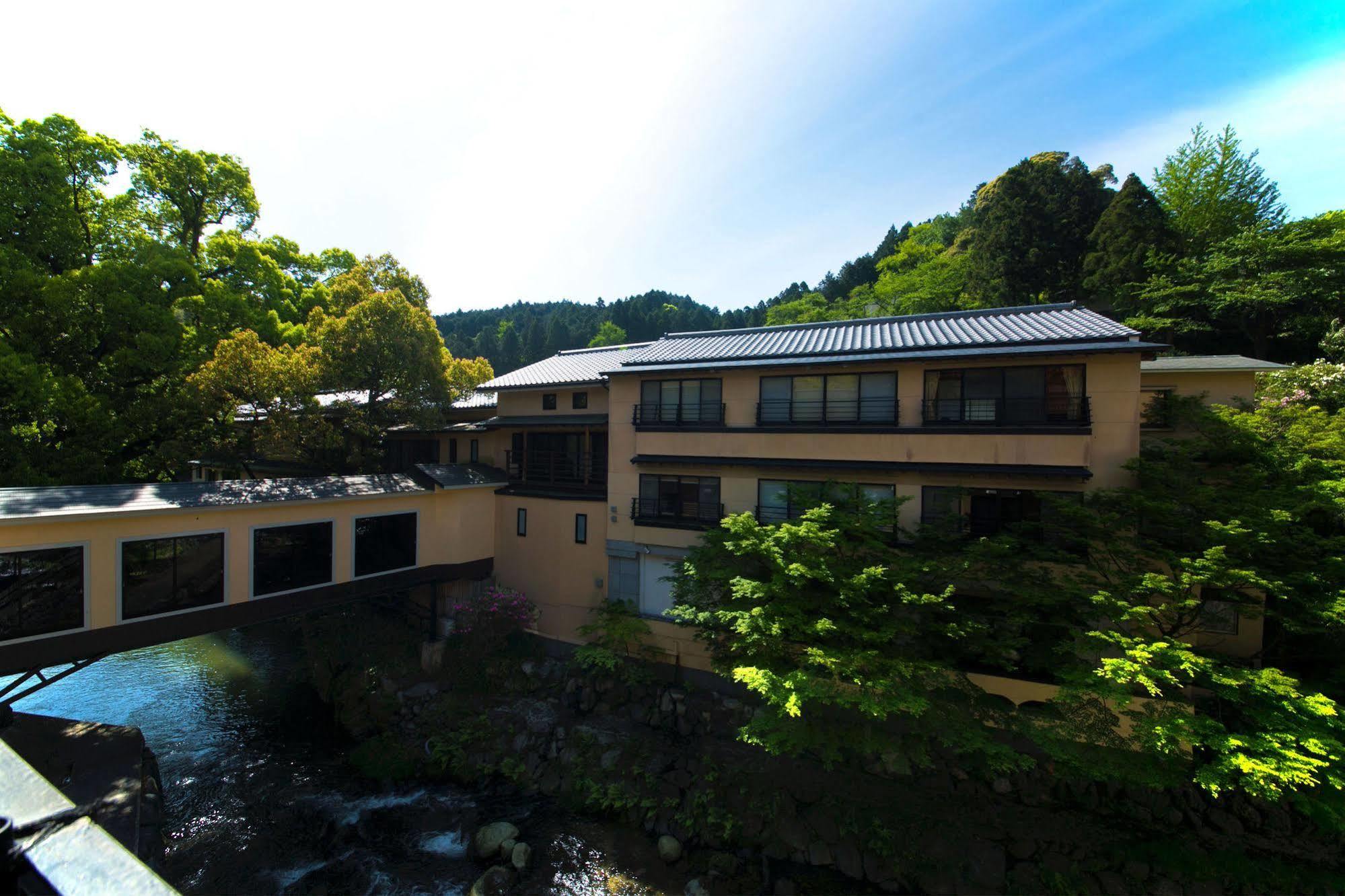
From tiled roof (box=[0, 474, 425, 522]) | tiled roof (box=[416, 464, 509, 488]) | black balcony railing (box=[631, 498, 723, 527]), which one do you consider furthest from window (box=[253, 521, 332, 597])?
black balcony railing (box=[631, 498, 723, 527])

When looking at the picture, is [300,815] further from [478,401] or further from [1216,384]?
[1216,384]

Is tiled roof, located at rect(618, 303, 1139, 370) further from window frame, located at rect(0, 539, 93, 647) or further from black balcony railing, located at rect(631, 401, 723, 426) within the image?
window frame, located at rect(0, 539, 93, 647)

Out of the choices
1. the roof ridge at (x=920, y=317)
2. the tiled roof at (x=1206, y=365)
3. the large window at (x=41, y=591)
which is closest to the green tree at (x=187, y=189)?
the large window at (x=41, y=591)

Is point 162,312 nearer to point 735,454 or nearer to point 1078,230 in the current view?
point 735,454

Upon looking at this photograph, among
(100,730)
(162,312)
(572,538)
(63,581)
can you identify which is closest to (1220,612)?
(572,538)

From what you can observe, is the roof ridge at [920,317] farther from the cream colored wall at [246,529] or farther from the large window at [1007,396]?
the cream colored wall at [246,529]
